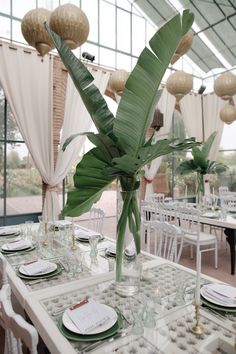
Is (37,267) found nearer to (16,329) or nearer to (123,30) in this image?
(16,329)

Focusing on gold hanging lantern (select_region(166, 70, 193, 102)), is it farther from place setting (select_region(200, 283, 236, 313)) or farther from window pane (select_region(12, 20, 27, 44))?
window pane (select_region(12, 20, 27, 44))

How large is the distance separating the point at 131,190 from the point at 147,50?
26.2 inches

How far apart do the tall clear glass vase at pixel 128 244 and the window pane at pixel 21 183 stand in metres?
3.89

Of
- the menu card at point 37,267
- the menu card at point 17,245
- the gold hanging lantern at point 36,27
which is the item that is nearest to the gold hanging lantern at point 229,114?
the gold hanging lantern at point 36,27

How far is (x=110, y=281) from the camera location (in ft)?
5.13

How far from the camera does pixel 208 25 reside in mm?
6828

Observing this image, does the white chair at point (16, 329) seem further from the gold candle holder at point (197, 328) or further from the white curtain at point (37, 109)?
the white curtain at point (37, 109)

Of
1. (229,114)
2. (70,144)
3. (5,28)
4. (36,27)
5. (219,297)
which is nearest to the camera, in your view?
(219,297)

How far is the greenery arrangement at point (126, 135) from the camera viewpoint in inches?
49.1

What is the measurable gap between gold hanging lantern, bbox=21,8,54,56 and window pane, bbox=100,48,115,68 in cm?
429

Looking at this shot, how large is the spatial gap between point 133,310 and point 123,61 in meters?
6.20

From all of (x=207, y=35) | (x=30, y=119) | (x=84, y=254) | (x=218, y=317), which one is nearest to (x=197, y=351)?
(x=218, y=317)

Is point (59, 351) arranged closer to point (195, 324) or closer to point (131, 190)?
point (195, 324)

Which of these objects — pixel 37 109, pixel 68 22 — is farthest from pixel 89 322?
pixel 37 109
